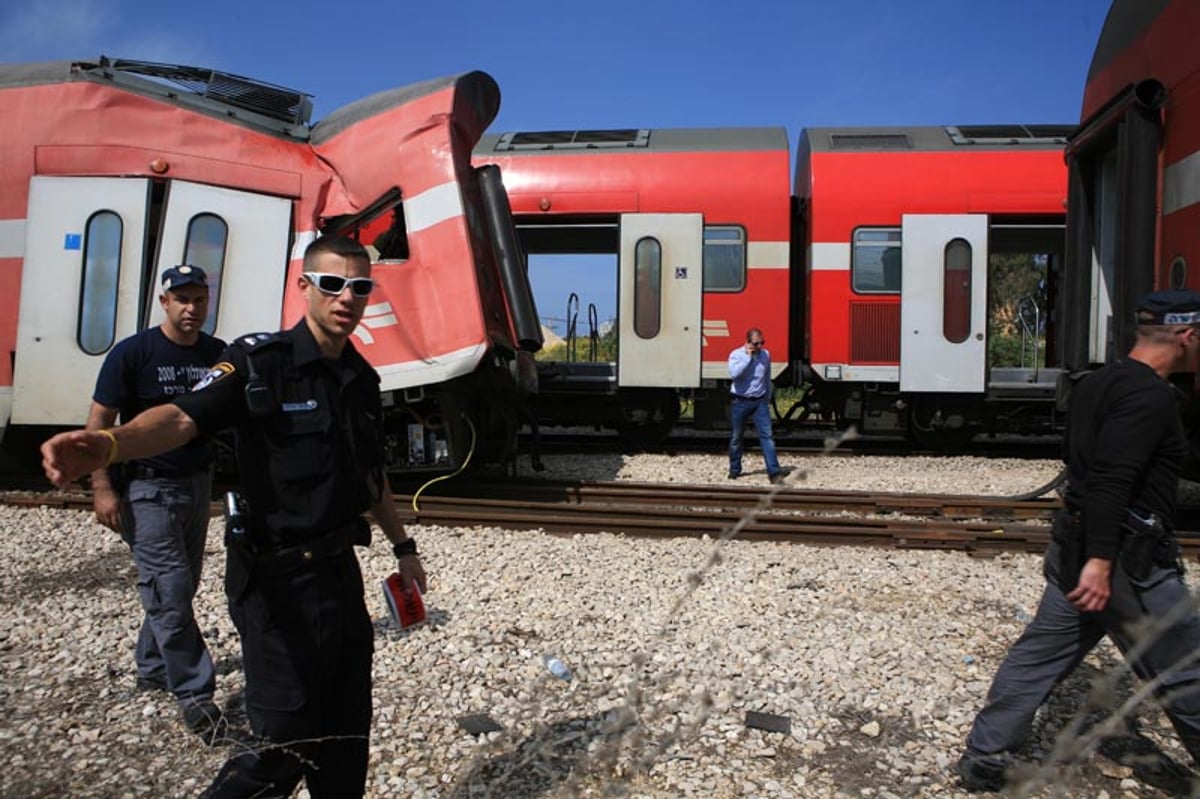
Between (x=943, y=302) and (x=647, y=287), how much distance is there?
12.6ft

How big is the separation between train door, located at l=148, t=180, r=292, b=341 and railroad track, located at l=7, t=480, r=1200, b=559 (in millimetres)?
2043

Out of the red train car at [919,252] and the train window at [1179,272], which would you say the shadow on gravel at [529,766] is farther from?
the red train car at [919,252]

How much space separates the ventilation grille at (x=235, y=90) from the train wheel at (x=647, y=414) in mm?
5571

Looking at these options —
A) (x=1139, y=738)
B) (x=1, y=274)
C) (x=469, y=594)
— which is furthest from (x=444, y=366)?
(x=1139, y=738)

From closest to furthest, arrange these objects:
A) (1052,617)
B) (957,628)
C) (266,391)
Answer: (266,391), (1052,617), (957,628)

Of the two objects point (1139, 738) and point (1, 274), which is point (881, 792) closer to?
point (1139, 738)

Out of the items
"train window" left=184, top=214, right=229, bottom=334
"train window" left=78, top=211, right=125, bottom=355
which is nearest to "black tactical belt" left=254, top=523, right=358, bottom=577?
"train window" left=184, top=214, right=229, bottom=334

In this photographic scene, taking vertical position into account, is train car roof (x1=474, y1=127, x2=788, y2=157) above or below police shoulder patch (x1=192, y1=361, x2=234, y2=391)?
above

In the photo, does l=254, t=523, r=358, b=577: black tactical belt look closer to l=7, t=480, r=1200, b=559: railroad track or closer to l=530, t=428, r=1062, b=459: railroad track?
l=7, t=480, r=1200, b=559: railroad track

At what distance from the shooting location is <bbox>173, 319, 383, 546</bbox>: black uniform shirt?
7.72ft

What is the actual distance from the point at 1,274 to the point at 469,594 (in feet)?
18.3

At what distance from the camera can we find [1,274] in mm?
7520

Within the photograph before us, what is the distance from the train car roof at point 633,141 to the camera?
11.2 metres

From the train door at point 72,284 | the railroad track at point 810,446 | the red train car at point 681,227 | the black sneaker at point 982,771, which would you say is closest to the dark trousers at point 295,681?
the black sneaker at point 982,771
